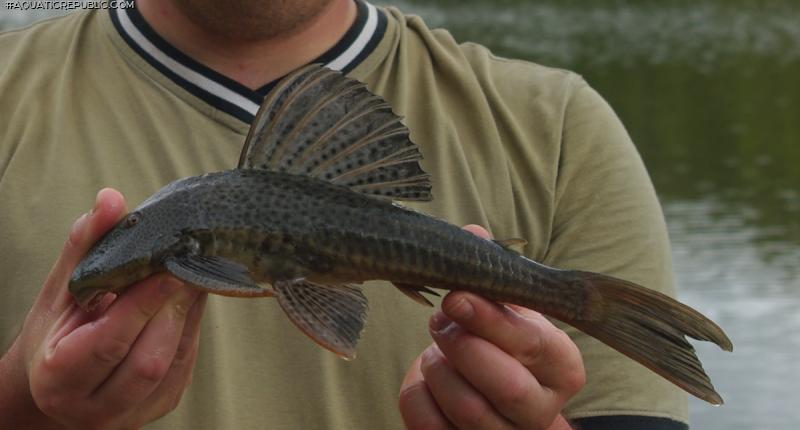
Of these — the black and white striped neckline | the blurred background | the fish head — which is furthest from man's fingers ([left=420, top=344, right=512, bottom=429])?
the blurred background

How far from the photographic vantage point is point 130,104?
125 inches

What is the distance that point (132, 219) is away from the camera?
2.22 m

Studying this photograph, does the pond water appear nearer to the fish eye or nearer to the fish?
the fish

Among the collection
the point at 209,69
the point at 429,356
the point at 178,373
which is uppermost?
the point at 209,69

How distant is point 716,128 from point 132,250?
57.1ft

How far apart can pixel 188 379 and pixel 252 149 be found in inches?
18.9

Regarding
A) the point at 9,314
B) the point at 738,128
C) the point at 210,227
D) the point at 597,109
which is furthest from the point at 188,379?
the point at 738,128

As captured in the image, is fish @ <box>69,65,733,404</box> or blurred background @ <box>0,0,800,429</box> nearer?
fish @ <box>69,65,733,404</box>

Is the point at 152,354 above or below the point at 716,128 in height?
above

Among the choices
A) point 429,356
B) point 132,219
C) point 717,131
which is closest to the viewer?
point 132,219

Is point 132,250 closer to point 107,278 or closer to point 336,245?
point 107,278

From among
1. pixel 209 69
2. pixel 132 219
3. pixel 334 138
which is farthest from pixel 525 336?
pixel 209 69

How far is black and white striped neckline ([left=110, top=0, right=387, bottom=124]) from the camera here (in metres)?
3.14

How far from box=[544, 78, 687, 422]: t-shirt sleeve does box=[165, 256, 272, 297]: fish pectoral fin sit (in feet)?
4.25
